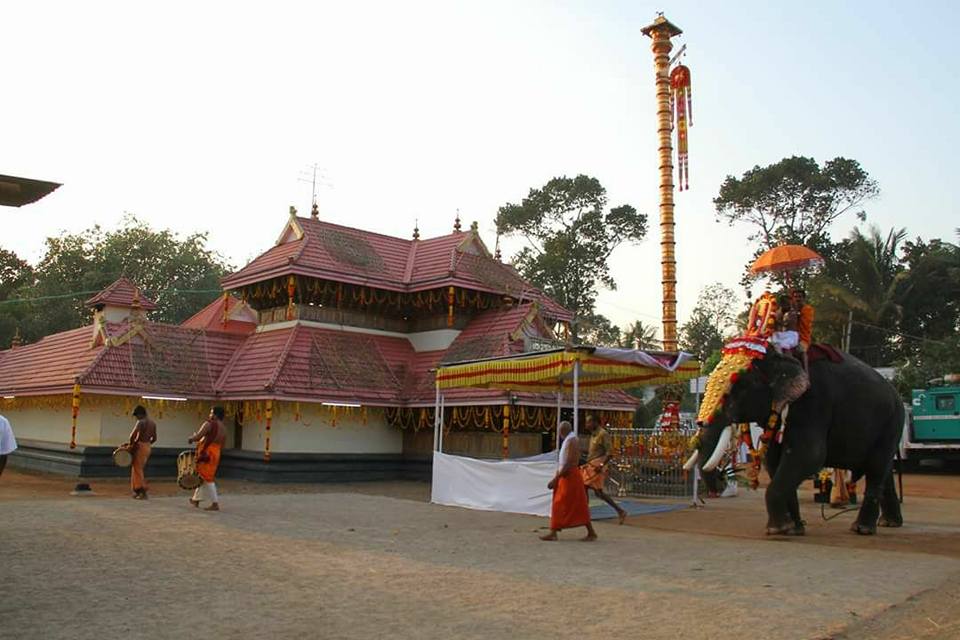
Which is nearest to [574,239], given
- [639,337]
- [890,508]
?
[639,337]

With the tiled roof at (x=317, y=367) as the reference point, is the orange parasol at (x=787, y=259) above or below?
above

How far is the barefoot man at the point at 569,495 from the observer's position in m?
10.3

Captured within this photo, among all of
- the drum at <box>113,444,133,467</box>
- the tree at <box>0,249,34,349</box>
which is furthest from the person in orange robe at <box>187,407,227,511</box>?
the tree at <box>0,249,34,349</box>

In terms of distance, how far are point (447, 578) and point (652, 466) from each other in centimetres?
1128

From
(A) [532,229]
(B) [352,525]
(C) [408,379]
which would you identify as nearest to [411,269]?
(C) [408,379]

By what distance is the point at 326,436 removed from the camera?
20.9m

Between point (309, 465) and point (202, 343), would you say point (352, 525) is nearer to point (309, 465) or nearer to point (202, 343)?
point (309, 465)

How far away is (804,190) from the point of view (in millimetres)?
41844

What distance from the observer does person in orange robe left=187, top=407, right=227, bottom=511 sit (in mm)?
12852

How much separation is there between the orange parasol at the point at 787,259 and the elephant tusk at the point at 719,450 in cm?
361

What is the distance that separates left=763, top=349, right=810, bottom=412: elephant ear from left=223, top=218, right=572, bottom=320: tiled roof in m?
12.4

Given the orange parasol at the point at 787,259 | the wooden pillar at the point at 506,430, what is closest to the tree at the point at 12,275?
the wooden pillar at the point at 506,430

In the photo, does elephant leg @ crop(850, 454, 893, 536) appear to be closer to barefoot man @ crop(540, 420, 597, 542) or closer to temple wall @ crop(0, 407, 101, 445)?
barefoot man @ crop(540, 420, 597, 542)

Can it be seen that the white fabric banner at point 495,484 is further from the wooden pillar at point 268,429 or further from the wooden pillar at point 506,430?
the wooden pillar at point 268,429
